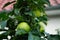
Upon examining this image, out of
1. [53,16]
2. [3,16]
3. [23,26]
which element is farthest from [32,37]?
[53,16]

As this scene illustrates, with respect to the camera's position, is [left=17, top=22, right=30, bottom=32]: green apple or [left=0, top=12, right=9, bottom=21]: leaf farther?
[left=0, top=12, right=9, bottom=21]: leaf

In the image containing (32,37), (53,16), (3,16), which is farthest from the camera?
(53,16)

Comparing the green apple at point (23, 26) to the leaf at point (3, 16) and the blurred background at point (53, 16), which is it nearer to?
the leaf at point (3, 16)

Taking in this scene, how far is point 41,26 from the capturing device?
2.52m

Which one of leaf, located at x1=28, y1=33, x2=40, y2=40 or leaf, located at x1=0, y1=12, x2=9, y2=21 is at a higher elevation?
leaf, located at x1=0, y1=12, x2=9, y2=21

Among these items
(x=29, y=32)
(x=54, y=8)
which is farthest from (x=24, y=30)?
(x=54, y=8)

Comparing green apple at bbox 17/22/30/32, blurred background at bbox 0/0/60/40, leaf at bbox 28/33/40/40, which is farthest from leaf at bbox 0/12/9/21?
blurred background at bbox 0/0/60/40

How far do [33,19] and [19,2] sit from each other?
23 centimetres

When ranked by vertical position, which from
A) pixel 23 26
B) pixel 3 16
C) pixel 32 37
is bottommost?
pixel 32 37

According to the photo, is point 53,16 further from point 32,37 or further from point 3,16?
point 32,37

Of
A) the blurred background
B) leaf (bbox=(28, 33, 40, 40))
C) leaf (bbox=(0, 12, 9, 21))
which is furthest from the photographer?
the blurred background

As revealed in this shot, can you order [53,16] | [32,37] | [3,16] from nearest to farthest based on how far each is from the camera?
1. [32,37]
2. [3,16]
3. [53,16]

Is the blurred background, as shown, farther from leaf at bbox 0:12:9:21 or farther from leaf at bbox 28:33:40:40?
leaf at bbox 28:33:40:40

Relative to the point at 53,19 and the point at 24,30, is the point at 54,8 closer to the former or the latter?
the point at 53,19
